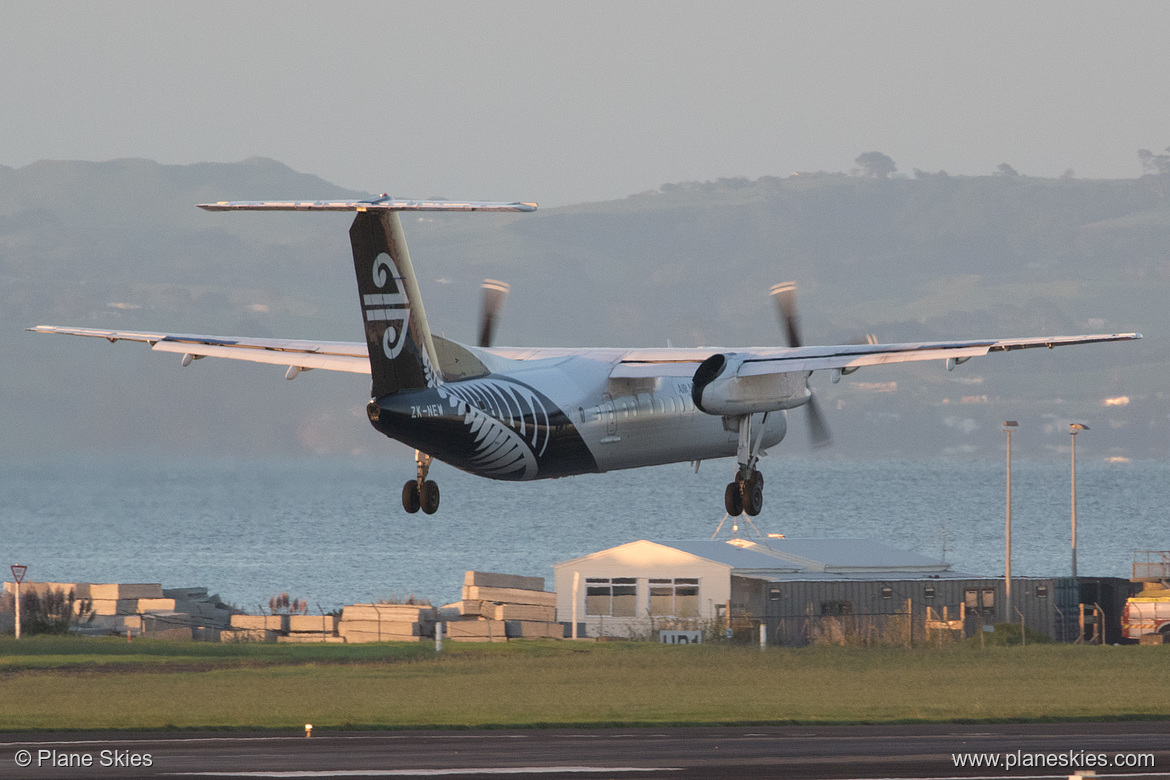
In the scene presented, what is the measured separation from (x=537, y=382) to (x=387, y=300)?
12.9 feet

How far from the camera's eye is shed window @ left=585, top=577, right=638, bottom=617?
66250mm

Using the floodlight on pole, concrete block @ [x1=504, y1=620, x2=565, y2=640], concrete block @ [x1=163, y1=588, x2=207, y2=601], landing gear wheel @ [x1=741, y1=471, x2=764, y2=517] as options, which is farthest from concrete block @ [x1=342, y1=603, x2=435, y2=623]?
landing gear wheel @ [x1=741, y1=471, x2=764, y2=517]

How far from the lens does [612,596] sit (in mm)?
66750

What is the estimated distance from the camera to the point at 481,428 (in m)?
A: 28.5

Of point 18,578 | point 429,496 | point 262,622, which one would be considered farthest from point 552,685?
point 262,622

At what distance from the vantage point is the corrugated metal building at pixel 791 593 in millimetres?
61844

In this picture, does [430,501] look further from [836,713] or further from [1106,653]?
[1106,653]

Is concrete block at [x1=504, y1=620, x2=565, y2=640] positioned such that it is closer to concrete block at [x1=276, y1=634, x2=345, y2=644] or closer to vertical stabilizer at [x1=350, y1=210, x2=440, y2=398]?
concrete block at [x1=276, y1=634, x2=345, y2=644]

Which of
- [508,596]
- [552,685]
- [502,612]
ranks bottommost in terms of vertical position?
[552,685]

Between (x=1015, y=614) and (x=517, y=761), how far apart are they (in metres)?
41.0

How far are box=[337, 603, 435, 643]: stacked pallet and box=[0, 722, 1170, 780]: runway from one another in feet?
87.6

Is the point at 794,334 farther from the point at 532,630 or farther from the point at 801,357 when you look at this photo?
the point at 532,630

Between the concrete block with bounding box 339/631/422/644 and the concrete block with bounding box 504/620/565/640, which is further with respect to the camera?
the concrete block with bounding box 504/620/565/640

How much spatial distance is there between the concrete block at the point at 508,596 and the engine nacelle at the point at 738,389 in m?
32.4
